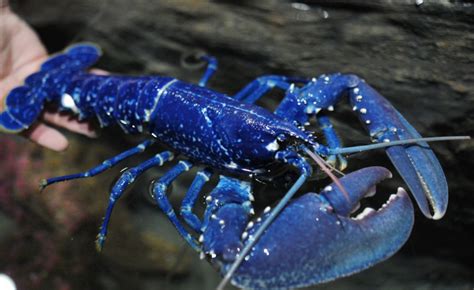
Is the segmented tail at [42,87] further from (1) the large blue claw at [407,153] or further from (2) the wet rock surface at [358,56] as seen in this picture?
(1) the large blue claw at [407,153]

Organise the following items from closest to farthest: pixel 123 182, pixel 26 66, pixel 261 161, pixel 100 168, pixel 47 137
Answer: pixel 261 161
pixel 123 182
pixel 100 168
pixel 47 137
pixel 26 66

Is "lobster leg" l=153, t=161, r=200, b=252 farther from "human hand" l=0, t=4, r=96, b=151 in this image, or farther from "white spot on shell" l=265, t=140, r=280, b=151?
"human hand" l=0, t=4, r=96, b=151

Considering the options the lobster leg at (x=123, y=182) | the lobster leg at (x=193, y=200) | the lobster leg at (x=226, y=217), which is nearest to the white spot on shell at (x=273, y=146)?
the lobster leg at (x=226, y=217)

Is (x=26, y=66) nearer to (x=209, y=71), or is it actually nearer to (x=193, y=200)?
(x=209, y=71)

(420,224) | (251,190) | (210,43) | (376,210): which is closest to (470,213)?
(420,224)

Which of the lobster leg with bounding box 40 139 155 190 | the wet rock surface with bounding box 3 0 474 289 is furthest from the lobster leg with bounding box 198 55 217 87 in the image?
the lobster leg with bounding box 40 139 155 190

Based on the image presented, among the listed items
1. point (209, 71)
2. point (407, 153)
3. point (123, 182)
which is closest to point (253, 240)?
point (407, 153)
